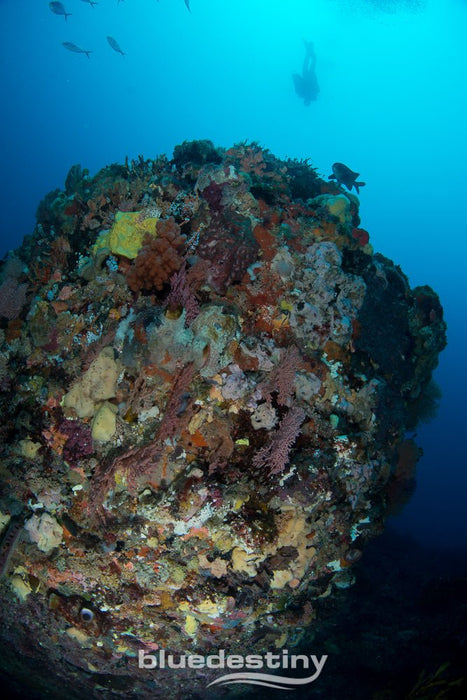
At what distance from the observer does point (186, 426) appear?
450cm

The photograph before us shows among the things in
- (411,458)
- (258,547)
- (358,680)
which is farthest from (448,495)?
(258,547)

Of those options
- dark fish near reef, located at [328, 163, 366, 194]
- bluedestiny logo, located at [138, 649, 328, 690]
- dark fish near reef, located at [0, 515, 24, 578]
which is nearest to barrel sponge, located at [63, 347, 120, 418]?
dark fish near reef, located at [0, 515, 24, 578]

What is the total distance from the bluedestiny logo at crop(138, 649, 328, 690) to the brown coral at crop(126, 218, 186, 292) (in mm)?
5625

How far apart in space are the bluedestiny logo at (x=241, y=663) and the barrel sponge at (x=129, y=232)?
608 cm

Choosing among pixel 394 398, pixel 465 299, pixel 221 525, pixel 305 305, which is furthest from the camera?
pixel 465 299

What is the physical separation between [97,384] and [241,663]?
17.7 feet

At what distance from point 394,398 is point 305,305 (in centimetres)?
253

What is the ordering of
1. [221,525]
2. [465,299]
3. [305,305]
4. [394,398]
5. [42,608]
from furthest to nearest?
[465,299] < [394,398] < [42,608] < [305,305] < [221,525]

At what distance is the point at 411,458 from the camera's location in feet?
21.9

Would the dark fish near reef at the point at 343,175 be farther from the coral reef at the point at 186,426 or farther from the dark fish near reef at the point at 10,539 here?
the dark fish near reef at the point at 10,539

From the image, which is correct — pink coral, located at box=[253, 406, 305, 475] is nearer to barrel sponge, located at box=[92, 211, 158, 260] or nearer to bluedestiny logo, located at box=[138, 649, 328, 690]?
barrel sponge, located at box=[92, 211, 158, 260]

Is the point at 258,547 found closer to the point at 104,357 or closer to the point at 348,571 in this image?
the point at 348,571

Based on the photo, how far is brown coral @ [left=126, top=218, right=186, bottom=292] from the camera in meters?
4.74

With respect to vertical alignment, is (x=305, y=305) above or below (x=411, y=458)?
above
